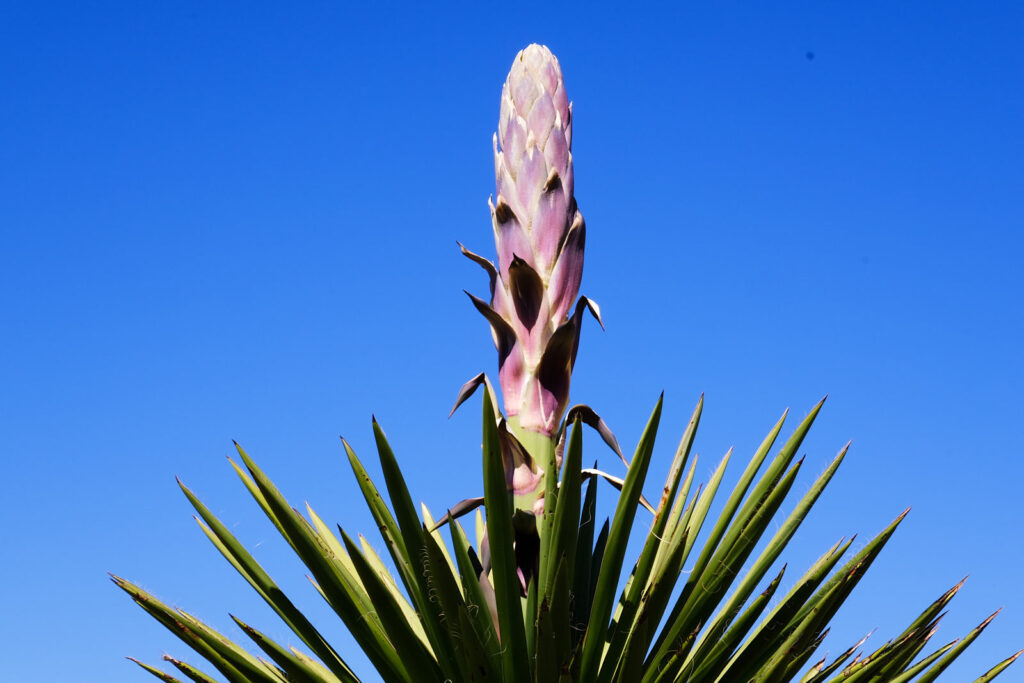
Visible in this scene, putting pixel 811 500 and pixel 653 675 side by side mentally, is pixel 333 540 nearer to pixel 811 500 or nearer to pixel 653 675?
pixel 653 675

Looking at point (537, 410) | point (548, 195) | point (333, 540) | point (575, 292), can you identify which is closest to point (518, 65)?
point (548, 195)

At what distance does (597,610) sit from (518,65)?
1.41 metres

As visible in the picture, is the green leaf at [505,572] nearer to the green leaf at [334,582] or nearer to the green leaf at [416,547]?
the green leaf at [416,547]

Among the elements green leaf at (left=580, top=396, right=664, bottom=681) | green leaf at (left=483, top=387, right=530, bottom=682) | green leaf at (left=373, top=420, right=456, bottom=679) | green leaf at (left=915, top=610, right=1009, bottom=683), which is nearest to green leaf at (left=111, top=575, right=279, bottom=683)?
green leaf at (left=373, top=420, right=456, bottom=679)

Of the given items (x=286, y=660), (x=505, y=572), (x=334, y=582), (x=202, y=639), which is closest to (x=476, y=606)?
(x=505, y=572)

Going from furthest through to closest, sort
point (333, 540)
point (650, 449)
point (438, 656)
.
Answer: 1. point (333, 540)
2. point (438, 656)
3. point (650, 449)

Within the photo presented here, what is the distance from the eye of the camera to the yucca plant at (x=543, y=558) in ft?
6.49

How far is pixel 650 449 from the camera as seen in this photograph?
6.40 ft

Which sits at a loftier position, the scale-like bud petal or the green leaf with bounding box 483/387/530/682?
the scale-like bud petal

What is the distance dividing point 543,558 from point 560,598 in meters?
0.16

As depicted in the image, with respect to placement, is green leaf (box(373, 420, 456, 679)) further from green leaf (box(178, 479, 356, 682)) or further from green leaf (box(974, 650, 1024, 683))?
green leaf (box(974, 650, 1024, 683))

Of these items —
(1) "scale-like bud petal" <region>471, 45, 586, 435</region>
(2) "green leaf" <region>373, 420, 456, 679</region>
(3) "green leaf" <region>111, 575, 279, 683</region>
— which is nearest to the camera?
(2) "green leaf" <region>373, 420, 456, 679</region>

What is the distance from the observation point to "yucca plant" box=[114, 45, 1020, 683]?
1978 mm

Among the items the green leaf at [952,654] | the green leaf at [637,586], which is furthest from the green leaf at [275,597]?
the green leaf at [952,654]
